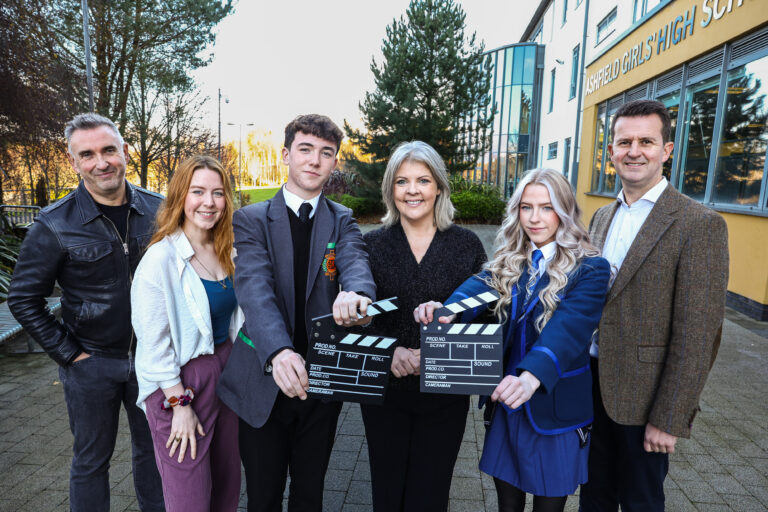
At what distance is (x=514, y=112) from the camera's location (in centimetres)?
3031

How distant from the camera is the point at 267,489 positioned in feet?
7.22

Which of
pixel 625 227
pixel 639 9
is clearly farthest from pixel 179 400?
pixel 639 9

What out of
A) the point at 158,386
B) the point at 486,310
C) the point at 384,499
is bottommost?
the point at 384,499

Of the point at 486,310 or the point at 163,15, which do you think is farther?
the point at 163,15

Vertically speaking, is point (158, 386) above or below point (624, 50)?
below

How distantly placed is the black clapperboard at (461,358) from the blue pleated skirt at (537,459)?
1.24 ft

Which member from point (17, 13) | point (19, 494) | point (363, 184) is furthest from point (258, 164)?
point (19, 494)

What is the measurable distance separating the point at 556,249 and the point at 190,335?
5.91 feet

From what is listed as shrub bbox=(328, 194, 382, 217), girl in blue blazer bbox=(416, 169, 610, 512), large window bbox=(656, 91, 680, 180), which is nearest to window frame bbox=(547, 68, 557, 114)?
shrub bbox=(328, 194, 382, 217)

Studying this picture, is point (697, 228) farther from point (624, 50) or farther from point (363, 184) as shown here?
point (363, 184)

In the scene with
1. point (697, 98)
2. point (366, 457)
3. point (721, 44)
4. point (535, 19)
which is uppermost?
point (535, 19)

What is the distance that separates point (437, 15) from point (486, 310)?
2133 cm

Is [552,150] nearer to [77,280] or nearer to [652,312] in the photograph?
[652,312]

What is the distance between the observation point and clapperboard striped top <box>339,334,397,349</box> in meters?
1.86
